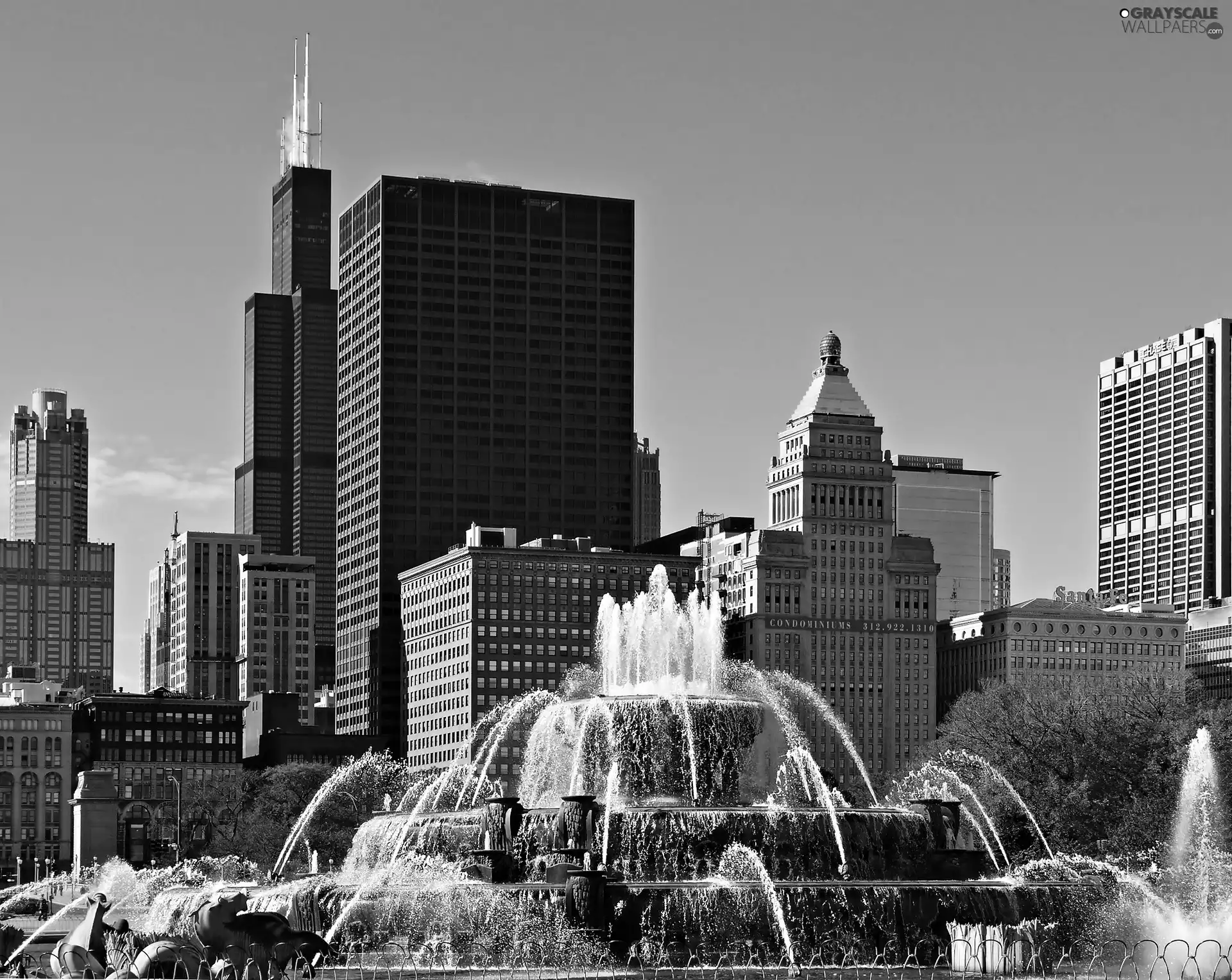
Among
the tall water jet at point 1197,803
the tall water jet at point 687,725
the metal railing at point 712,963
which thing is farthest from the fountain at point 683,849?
the tall water jet at point 1197,803

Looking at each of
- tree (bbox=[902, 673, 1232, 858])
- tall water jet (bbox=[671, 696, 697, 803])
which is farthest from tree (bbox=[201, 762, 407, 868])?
tall water jet (bbox=[671, 696, 697, 803])

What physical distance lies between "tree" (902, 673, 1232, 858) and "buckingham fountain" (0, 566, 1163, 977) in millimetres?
23147

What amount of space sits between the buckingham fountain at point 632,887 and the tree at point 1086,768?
23147 millimetres

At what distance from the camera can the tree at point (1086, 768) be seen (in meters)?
95.5

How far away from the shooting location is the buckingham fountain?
52.6 meters

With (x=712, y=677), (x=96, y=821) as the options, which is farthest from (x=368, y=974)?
(x=96, y=821)

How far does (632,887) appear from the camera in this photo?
177 ft

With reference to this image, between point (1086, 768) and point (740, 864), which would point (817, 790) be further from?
point (1086, 768)

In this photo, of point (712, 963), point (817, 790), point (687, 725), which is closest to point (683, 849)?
point (712, 963)

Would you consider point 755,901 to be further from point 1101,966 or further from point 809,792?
point 809,792

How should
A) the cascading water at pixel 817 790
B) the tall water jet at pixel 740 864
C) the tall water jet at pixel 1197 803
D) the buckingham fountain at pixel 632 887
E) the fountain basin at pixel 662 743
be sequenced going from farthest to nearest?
the tall water jet at pixel 1197 803 → the fountain basin at pixel 662 743 → the cascading water at pixel 817 790 → the tall water jet at pixel 740 864 → the buckingham fountain at pixel 632 887

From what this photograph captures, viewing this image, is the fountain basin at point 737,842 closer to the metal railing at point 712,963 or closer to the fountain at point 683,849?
the fountain at point 683,849

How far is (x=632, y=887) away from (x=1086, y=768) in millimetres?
53380

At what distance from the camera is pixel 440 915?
54.9 metres
